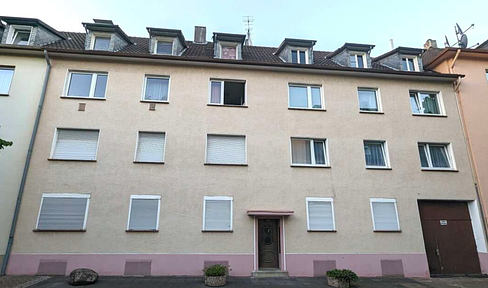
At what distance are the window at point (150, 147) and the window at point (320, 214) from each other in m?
6.20

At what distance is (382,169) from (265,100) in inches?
226

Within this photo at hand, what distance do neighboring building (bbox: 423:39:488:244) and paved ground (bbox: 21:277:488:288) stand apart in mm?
3551

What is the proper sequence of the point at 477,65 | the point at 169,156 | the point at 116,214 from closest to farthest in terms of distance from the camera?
the point at 116,214 → the point at 169,156 → the point at 477,65

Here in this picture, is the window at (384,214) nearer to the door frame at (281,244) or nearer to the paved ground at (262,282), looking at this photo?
the paved ground at (262,282)

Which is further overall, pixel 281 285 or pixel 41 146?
pixel 41 146

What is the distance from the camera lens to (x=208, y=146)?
38.0 feet

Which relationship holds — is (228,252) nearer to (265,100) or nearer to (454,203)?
(265,100)

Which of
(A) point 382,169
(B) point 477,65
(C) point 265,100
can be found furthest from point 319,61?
(B) point 477,65

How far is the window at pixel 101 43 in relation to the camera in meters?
13.1

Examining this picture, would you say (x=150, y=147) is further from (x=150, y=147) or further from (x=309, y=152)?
(x=309, y=152)

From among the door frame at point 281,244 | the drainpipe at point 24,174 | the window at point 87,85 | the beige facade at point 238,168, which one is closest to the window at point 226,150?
the beige facade at point 238,168

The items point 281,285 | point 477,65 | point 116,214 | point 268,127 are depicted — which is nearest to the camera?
point 281,285

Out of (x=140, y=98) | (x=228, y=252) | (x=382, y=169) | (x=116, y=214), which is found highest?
(x=140, y=98)

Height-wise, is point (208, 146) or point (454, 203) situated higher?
point (208, 146)
